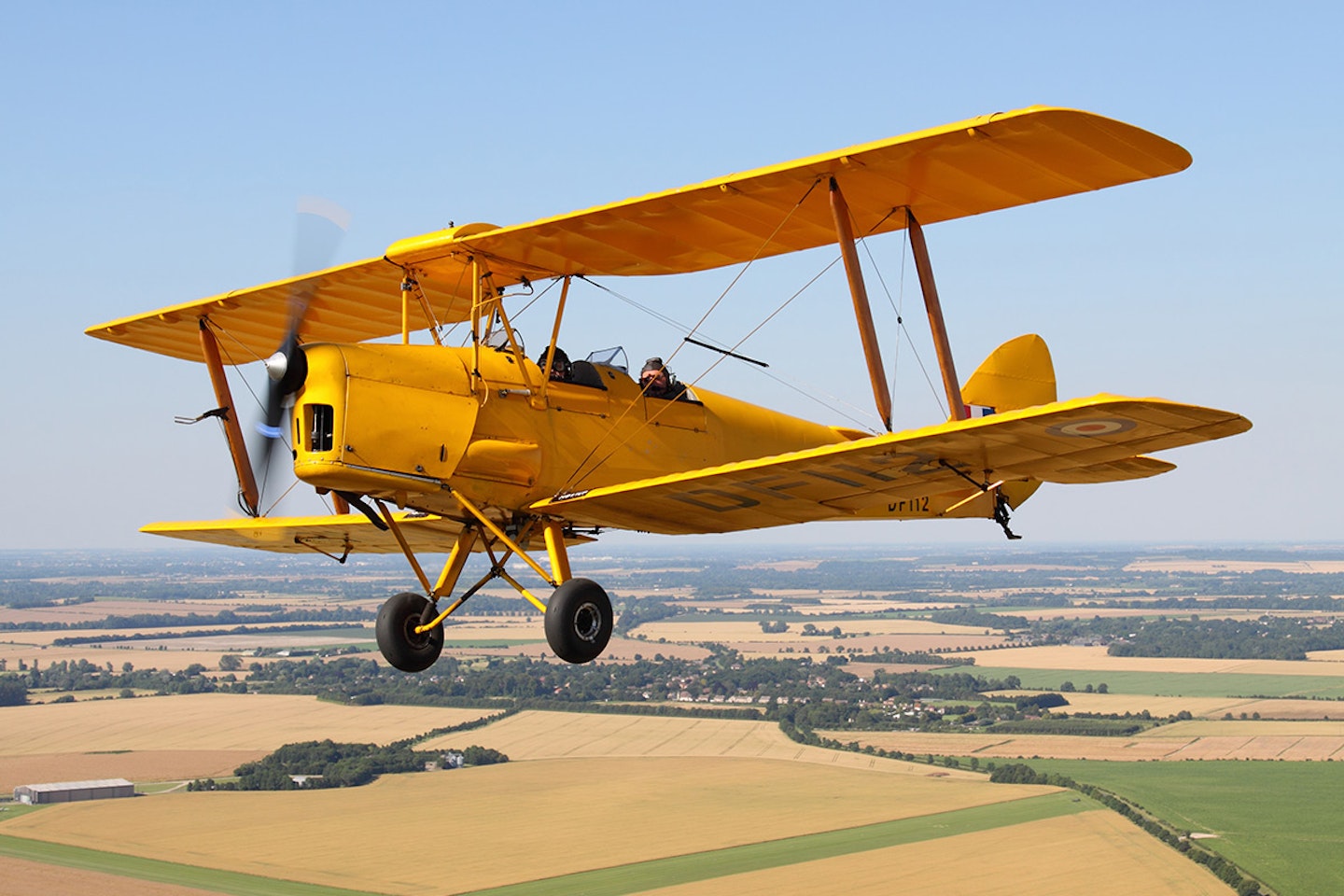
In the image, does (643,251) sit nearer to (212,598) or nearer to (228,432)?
(228,432)

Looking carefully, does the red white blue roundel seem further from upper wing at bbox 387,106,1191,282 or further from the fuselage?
the fuselage

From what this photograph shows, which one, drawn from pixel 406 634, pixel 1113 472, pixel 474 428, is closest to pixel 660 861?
pixel 406 634

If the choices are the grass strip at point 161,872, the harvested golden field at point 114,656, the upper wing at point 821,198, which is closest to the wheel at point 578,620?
the upper wing at point 821,198

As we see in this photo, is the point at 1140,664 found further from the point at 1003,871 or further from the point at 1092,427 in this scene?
the point at 1092,427

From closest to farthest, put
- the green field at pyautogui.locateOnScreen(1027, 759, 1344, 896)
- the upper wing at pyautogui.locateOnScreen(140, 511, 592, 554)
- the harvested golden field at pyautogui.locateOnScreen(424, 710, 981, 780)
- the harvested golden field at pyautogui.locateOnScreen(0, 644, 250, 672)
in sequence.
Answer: the upper wing at pyautogui.locateOnScreen(140, 511, 592, 554), the green field at pyautogui.locateOnScreen(1027, 759, 1344, 896), the harvested golden field at pyautogui.locateOnScreen(424, 710, 981, 780), the harvested golden field at pyautogui.locateOnScreen(0, 644, 250, 672)

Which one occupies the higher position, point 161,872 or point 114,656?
point 114,656

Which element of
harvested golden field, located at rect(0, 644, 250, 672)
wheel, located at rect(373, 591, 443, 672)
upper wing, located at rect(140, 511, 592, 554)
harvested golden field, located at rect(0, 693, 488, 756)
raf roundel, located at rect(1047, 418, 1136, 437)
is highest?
raf roundel, located at rect(1047, 418, 1136, 437)

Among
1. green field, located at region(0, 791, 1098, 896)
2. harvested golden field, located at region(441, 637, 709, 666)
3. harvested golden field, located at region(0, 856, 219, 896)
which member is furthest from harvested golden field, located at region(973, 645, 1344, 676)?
harvested golden field, located at region(0, 856, 219, 896)
